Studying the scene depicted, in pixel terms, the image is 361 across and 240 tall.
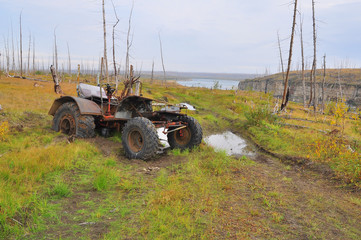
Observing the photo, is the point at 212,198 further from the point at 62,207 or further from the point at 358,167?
the point at 358,167

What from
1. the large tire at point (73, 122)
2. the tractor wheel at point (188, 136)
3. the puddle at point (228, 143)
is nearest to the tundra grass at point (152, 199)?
the large tire at point (73, 122)

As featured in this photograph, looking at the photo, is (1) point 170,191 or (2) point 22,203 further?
(1) point 170,191

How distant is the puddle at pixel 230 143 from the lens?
922 cm

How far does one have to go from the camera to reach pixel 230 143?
10734 mm

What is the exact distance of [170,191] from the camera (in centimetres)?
422

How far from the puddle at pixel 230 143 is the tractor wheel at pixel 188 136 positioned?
4.85 ft

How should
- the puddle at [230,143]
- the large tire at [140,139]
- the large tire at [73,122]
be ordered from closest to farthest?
the large tire at [140,139] < the large tire at [73,122] < the puddle at [230,143]

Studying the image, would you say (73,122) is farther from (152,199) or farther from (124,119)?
(152,199)

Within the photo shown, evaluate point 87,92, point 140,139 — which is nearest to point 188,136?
point 140,139

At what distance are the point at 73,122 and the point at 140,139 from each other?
259cm

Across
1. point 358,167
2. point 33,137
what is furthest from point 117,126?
point 358,167

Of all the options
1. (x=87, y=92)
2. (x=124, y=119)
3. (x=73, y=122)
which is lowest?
(x=73, y=122)

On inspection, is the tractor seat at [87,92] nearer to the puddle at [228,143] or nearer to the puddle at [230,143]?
the puddle at [228,143]

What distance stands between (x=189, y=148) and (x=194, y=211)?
400cm
